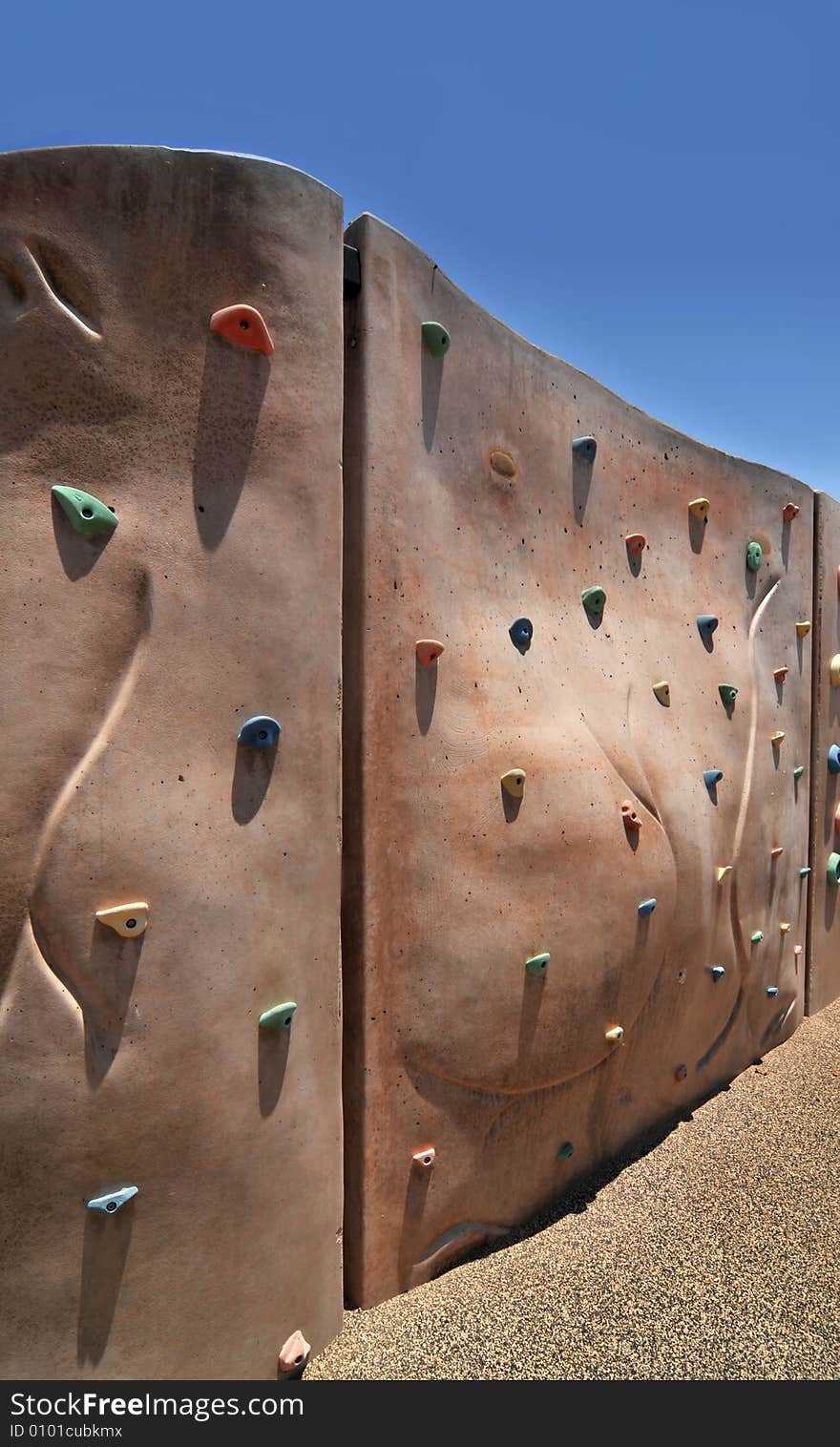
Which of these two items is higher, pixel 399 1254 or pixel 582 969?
pixel 582 969

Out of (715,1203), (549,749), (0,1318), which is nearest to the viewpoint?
(0,1318)

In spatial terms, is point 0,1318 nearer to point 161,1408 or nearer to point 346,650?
point 161,1408

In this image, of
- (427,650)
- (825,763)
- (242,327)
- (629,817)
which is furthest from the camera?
(825,763)

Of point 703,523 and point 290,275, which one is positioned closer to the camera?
point 290,275

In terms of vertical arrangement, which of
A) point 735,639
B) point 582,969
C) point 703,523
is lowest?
point 582,969

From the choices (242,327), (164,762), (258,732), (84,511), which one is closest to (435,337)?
(242,327)

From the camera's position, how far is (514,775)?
2.48 meters

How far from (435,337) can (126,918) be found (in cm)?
189

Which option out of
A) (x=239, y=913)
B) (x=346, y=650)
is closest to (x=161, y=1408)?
(x=239, y=913)

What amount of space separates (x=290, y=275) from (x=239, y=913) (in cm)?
163

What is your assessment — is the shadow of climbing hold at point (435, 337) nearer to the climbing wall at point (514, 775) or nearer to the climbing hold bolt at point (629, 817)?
the climbing wall at point (514, 775)

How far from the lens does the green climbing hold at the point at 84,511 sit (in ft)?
5.45

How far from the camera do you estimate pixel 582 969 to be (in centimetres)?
270

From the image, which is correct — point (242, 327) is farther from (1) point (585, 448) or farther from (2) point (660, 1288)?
(2) point (660, 1288)
